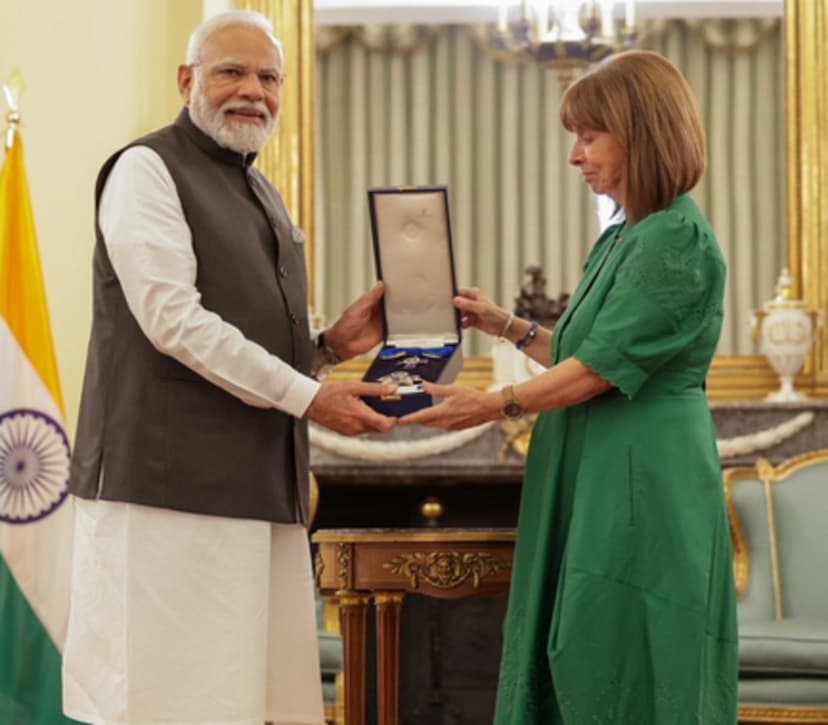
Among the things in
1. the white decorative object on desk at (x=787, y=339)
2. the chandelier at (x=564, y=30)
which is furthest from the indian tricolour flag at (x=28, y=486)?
the white decorative object on desk at (x=787, y=339)

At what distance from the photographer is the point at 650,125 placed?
271 centimetres

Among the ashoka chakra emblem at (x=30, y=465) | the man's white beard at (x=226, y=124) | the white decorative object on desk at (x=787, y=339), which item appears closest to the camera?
the man's white beard at (x=226, y=124)

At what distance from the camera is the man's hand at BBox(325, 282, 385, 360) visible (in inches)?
131

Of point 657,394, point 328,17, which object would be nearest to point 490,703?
point 328,17

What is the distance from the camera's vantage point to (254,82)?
3023 millimetres

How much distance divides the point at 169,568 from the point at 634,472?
2.83 ft

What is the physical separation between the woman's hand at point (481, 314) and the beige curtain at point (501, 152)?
2.08 meters

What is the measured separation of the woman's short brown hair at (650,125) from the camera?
2709 millimetres

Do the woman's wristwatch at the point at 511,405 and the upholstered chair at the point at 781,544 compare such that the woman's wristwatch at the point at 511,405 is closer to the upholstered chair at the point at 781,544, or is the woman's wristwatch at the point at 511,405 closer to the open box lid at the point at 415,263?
the open box lid at the point at 415,263

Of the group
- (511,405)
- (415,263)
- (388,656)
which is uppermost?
(415,263)

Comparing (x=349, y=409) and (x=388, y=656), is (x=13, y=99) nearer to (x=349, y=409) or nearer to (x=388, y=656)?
(x=349, y=409)

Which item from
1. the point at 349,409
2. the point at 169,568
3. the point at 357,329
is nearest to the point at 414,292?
the point at 357,329

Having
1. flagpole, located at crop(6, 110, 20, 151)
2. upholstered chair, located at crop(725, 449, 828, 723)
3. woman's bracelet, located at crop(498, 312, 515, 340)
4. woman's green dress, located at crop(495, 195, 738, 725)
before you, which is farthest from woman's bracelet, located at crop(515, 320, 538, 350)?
flagpole, located at crop(6, 110, 20, 151)

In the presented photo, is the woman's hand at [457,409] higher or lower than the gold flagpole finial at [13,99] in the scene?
lower
